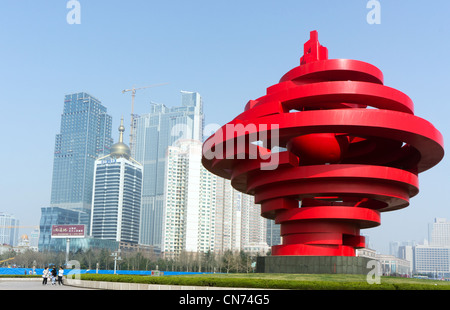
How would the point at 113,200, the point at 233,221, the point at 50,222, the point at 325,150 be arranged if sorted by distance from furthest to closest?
the point at 113,200
the point at 50,222
the point at 233,221
the point at 325,150

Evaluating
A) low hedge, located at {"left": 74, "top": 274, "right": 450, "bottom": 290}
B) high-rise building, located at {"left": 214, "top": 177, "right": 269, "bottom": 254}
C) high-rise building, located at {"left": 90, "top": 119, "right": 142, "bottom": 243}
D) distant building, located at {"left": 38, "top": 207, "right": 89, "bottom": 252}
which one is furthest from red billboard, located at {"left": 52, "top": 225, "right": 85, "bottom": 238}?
low hedge, located at {"left": 74, "top": 274, "right": 450, "bottom": 290}

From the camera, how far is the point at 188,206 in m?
138

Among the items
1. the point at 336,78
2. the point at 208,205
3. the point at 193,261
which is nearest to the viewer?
the point at 336,78

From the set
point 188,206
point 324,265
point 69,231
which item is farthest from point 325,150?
point 188,206

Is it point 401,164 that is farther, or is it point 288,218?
point 401,164

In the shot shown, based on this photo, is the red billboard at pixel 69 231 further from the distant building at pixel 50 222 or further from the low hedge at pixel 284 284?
the low hedge at pixel 284 284

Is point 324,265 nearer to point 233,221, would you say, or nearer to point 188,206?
point 188,206

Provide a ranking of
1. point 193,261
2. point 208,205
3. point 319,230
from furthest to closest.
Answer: point 208,205, point 193,261, point 319,230

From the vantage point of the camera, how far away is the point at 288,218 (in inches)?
1118

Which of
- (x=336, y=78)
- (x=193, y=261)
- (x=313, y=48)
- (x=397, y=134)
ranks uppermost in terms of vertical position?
(x=313, y=48)

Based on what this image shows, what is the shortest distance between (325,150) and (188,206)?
365 ft

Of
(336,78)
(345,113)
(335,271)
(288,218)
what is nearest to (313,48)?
(336,78)

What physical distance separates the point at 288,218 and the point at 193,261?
78926mm
